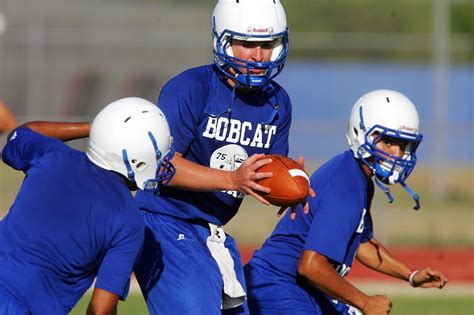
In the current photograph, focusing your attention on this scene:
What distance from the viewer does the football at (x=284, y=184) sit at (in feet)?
16.4

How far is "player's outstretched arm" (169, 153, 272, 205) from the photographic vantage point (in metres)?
4.91

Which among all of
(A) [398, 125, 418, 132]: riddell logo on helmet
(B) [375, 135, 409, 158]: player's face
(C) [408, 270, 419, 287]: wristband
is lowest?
(C) [408, 270, 419, 287]: wristband

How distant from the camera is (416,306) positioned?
32.7 feet

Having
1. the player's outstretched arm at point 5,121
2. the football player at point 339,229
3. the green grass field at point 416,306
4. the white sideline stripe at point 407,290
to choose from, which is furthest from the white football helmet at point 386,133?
the white sideline stripe at point 407,290

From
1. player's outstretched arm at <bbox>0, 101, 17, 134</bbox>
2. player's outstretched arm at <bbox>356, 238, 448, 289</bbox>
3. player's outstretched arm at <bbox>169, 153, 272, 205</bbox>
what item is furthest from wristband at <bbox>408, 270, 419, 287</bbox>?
player's outstretched arm at <bbox>0, 101, 17, 134</bbox>

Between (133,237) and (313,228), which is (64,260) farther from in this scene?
(313,228)

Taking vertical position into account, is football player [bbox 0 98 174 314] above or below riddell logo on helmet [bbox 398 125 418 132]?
below

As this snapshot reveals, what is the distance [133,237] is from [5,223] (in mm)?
589

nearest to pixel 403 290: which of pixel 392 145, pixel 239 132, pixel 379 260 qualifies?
pixel 379 260

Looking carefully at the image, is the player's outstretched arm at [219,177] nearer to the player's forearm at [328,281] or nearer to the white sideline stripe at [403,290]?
the player's forearm at [328,281]

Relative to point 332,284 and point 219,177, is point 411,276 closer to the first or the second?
point 332,284

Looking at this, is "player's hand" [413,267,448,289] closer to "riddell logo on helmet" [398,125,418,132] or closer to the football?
"riddell logo on helmet" [398,125,418,132]

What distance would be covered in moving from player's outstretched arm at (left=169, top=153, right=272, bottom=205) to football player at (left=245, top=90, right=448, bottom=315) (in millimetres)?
599

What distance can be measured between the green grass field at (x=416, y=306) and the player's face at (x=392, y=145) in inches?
144
